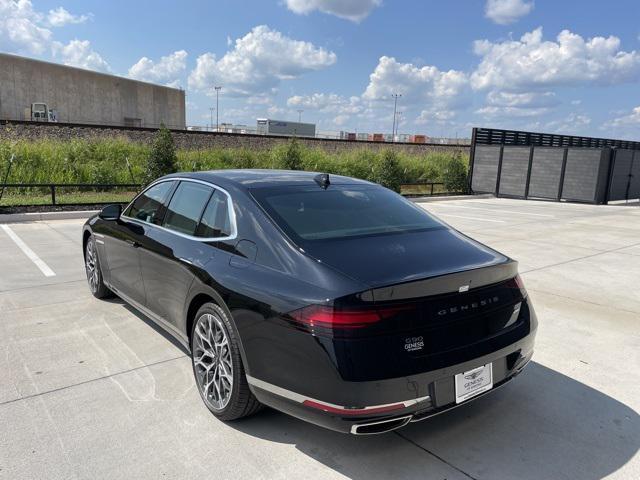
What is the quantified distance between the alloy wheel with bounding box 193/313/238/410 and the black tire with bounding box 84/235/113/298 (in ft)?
8.25

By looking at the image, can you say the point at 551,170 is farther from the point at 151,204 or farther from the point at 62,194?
the point at 151,204

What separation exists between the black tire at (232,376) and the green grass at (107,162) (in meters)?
12.0

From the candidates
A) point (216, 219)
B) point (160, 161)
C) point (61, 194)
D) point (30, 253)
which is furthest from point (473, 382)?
point (61, 194)

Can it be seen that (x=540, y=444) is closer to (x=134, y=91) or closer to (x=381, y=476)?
(x=381, y=476)

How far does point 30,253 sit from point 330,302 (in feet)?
23.8

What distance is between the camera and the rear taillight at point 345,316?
2.46 metres

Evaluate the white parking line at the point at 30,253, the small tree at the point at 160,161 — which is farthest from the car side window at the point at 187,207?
the small tree at the point at 160,161

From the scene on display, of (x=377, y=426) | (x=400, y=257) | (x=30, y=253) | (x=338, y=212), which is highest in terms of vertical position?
(x=338, y=212)

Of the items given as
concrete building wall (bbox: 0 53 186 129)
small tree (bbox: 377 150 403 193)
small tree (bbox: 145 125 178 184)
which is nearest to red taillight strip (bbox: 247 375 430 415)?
small tree (bbox: 145 125 178 184)

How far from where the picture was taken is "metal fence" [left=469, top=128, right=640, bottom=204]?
68.7 feet

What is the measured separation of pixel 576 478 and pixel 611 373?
167 cm

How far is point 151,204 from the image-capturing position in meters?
4.50

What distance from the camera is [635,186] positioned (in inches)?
909

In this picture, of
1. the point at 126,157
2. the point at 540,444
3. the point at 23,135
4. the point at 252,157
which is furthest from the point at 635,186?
the point at 23,135
